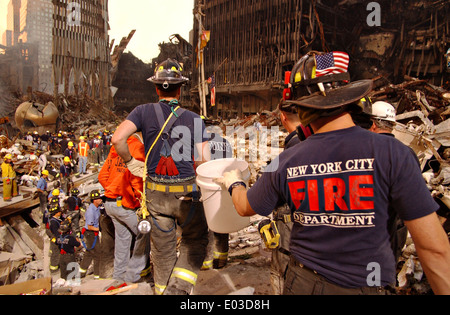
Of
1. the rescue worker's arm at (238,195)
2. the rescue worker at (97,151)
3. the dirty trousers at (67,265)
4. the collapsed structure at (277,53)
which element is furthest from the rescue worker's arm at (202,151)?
the rescue worker at (97,151)

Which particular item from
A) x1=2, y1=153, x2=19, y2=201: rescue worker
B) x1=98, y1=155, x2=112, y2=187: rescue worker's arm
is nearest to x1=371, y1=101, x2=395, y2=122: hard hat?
x1=98, y1=155, x2=112, y2=187: rescue worker's arm

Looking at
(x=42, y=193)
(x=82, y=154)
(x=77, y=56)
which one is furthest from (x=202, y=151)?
(x=77, y=56)

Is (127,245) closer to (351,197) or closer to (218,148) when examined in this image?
(218,148)

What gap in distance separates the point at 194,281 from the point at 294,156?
→ 6.29ft

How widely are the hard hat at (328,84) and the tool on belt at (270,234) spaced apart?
115 cm

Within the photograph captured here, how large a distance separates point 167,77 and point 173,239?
1641mm

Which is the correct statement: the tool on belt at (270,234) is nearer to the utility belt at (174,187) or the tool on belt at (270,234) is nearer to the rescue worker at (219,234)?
the utility belt at (174,187)

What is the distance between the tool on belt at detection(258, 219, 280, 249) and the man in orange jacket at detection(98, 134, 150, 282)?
174cm

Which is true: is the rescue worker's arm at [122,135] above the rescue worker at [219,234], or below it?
above

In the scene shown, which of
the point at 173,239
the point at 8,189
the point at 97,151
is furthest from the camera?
the point at 97,151

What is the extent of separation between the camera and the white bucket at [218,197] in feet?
7.79

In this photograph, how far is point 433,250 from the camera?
1.25 meters

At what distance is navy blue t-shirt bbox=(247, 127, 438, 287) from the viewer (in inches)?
50.3
